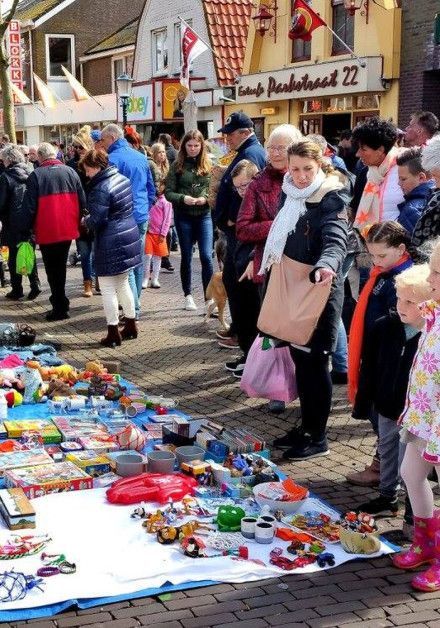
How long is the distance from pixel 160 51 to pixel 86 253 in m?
17.8

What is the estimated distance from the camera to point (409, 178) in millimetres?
5668

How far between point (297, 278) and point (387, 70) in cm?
1250

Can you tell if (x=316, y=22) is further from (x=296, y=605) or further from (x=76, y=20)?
(x=76, y=20)

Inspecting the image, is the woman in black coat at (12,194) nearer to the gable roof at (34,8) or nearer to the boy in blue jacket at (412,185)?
the boy in blue jacket at (412,185)

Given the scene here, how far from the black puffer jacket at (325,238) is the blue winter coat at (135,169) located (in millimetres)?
4454

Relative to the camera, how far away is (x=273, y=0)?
20281mm

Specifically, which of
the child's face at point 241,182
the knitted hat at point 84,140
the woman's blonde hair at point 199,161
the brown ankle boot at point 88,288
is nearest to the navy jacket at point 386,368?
the child's face at point 241,182


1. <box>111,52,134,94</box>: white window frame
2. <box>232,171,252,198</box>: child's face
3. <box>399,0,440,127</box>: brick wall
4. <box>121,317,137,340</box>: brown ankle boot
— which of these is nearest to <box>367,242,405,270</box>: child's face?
<box>232,171,252,198</box>: child's face

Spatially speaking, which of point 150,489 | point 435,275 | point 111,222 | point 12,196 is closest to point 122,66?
point 12,196

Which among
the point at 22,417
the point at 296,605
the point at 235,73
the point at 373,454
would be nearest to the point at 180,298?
the point at 22,417

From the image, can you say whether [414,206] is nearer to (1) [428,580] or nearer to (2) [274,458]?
(2) [274,458]

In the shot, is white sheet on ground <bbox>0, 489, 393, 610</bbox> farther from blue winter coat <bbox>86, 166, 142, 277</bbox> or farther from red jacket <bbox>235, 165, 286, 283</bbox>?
blue winter coat <bbox>86, 166, 142, 277</bbox>

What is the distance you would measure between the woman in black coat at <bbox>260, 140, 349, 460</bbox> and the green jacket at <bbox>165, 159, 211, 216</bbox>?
4.01 m

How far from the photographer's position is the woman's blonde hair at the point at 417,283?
3.97 meters
